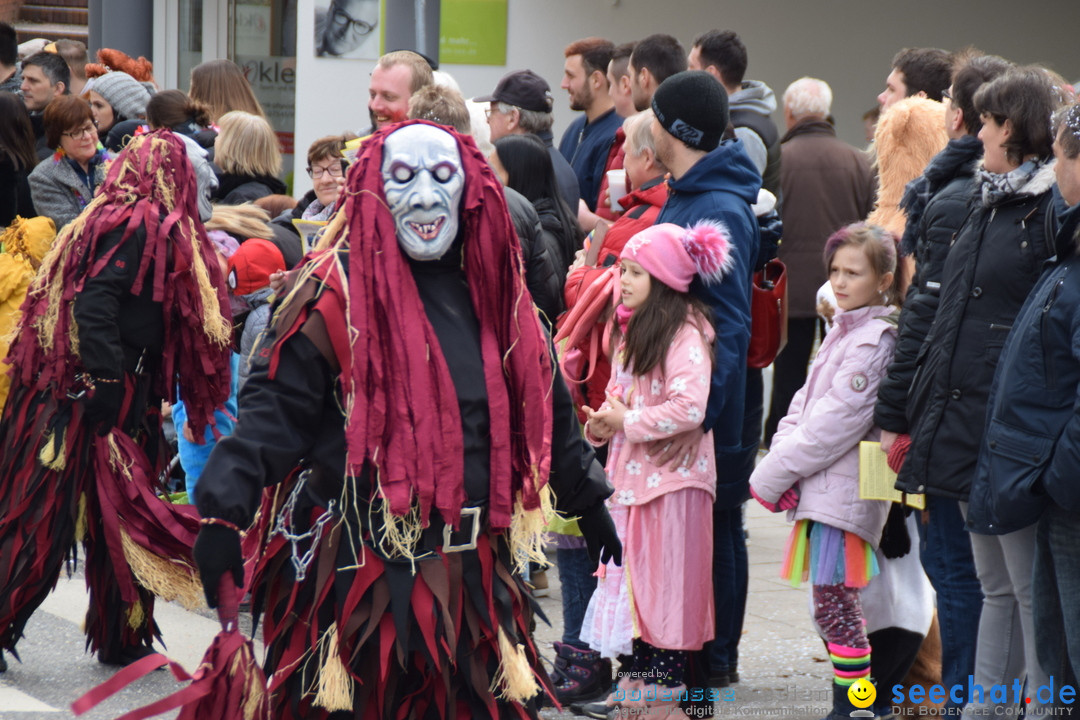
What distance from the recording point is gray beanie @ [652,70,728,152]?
4.48 meters

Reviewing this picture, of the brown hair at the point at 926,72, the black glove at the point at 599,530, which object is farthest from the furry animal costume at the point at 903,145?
the black glove at the point at 599,530

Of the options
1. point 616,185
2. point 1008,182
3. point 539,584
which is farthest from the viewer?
point 539,584

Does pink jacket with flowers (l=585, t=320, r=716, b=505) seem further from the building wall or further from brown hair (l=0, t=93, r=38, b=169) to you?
the building wall

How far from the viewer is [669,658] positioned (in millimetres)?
4305

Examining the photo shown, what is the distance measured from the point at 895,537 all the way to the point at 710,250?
116 centimetres

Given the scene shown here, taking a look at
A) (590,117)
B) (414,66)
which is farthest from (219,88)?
(414,66)

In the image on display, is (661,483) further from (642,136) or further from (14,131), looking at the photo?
(14,131)

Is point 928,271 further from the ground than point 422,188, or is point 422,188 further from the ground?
point 422,188

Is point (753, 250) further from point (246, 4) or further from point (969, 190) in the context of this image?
point (246, 4)

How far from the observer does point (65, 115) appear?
7.27 m

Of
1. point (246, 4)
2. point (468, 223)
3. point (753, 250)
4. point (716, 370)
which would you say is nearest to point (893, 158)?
point (753, 250)

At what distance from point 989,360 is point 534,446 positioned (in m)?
1.50

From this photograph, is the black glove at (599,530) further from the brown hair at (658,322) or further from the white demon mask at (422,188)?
the brown hair at (658,322)

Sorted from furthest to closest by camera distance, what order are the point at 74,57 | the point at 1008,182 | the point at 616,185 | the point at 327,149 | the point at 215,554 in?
the point at 74,57 → the point at 327,149 → the point at 616,185 → the point at 1008,182 → the point at 215,554
